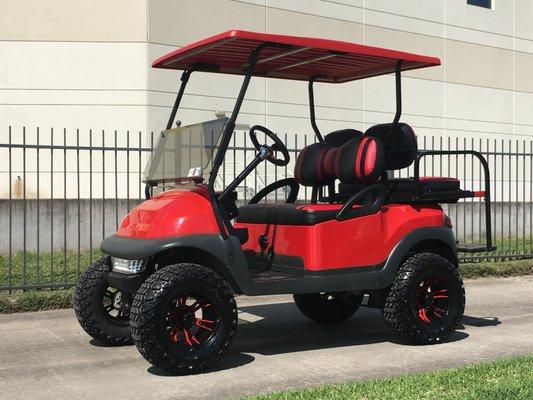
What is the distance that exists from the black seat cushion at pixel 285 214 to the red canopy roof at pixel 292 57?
126 cm

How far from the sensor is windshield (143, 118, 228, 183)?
5.64 metres

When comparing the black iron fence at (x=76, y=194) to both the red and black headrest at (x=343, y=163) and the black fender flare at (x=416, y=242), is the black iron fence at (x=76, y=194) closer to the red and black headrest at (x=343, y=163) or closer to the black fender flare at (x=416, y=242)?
the red and black headrest at (x=343, y=163)

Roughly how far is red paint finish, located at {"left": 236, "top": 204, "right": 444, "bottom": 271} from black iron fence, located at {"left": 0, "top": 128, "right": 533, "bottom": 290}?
9.23 ft

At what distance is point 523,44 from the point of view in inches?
800

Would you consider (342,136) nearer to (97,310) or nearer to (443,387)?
(97,310)

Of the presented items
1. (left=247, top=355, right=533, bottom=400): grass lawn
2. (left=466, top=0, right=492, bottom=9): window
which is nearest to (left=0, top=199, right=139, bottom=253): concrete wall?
(left=247, top=355, right=533, bottom=400): grass lawn

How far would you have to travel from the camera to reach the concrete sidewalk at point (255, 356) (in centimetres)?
500

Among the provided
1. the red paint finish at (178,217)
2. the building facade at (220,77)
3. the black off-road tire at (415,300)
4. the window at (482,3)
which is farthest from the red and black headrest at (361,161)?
the window at (482,3)

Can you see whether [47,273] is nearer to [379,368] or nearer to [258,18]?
[379,368]

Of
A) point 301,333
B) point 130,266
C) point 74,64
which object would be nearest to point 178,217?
point 130,266

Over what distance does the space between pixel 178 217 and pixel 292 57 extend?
1.93m

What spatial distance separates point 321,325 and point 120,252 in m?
2.54

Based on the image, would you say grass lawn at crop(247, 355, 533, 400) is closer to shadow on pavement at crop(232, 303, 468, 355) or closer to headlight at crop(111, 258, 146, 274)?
shadow on pavement at crop(232, 303, 468, 355)

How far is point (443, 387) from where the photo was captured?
4.66 metres
